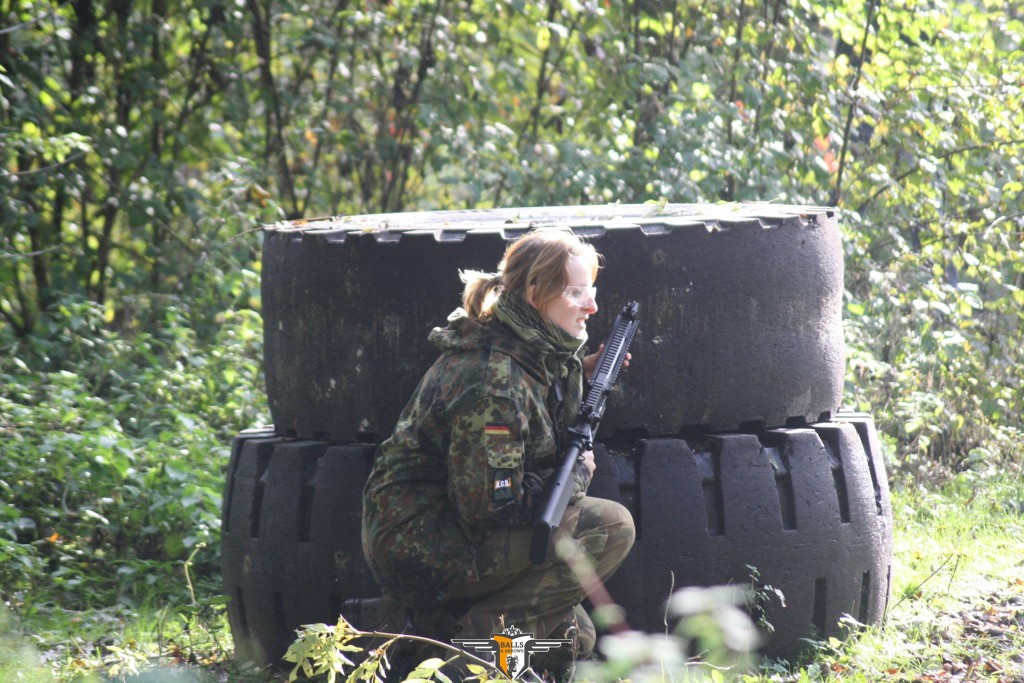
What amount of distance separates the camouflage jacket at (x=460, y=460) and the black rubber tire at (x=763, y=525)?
306 mm

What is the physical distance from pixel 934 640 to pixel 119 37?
6792 mm

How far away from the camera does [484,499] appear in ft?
10.8

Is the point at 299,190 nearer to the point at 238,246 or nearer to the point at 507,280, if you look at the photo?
the point at 238,246

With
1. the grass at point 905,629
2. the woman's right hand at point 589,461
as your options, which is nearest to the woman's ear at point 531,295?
the woman's right hand at point 589,461

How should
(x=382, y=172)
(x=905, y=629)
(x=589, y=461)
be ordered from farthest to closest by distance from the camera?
(x=382, y=172)
(x=905, y=629)
(x=589, y=461)

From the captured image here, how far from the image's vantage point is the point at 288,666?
409 cm

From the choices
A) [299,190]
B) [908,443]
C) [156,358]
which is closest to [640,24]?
[299,190]

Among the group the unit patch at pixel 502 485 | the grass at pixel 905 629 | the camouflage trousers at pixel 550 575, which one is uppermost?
the unit patch at pixel 502 485

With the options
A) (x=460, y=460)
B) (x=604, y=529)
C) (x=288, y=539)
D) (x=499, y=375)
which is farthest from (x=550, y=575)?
(x=288, y=539)

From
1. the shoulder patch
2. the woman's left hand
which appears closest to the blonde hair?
the shoulder patch

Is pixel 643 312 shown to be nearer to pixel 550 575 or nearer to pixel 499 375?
pixel 499 375

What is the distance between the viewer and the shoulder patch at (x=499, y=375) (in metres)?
3.28

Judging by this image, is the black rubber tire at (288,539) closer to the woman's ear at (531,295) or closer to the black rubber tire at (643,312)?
the black rubber tire at (643,312)

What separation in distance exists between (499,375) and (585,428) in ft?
1.04
